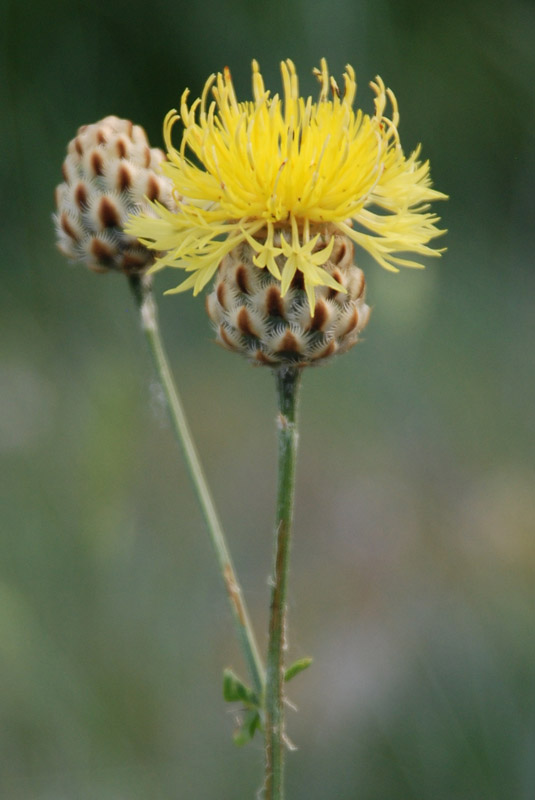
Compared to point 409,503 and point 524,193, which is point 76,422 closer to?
point 409,503

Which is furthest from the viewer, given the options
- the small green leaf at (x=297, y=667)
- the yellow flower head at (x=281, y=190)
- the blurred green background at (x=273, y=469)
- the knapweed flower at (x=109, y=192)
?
the blurred green background at (x=273, y=469)

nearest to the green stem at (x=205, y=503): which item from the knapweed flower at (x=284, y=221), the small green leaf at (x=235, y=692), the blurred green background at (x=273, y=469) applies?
the small green leaf at (x=235, y=692)

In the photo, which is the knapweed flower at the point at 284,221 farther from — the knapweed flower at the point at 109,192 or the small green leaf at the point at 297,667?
the small green leaf at the point at 297,667

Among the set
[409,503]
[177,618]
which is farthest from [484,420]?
[177,618]

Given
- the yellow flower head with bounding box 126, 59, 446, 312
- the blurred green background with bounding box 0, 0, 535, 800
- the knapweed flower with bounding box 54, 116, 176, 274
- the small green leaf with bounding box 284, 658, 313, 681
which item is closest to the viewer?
the yellow flower head with bounding box 126, 59, 446, 312

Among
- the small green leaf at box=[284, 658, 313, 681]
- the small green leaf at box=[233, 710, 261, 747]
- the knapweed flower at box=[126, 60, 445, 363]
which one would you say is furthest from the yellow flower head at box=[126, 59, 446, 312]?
the small green leaf at box=[233, 710, 261, 747]

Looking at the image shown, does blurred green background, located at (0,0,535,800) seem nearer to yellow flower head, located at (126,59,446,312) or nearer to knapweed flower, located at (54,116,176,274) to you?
knapweed flower, located at (54,116,176,274)
